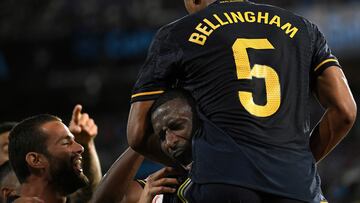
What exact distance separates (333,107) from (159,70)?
0.83 meters

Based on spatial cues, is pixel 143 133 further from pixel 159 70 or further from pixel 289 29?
pixel 289 29

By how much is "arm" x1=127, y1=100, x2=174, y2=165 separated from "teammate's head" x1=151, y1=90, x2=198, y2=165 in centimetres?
4

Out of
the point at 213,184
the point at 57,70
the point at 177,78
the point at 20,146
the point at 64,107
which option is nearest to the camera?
the point at 213,184

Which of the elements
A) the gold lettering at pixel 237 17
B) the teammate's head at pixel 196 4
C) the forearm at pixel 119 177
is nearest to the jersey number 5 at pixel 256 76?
the gold lettering at pixel 237 17

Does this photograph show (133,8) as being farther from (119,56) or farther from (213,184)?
(213,184)

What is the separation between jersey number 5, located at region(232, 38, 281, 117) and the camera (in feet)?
11.0

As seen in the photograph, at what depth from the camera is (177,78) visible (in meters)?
3.54

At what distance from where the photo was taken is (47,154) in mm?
4523

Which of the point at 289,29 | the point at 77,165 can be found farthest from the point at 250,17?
the point at 77,165

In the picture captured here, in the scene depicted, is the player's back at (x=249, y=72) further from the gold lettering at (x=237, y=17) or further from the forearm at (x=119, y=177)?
the forearm at (x=119, y=177)

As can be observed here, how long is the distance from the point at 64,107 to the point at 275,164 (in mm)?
13977

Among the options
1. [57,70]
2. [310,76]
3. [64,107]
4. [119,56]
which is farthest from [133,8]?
[310,76]

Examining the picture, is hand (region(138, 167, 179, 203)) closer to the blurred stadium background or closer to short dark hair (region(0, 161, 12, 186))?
short dark hair (region(0, 161, 12, 186))

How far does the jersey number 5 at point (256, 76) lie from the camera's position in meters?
3.37
